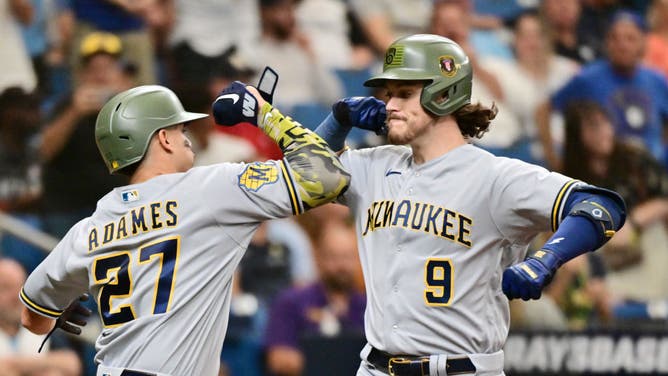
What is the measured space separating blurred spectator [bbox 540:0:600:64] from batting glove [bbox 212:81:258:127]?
568 cm

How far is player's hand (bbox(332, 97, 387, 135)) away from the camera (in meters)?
4.16

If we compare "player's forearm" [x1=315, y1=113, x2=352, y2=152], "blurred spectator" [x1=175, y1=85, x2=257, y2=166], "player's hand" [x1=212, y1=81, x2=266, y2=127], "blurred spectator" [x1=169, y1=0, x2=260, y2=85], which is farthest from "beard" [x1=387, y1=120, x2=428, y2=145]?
"blurred spectator" [x1=169, y1=0, x2=260, y2=85]

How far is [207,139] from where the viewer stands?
751 centimetres

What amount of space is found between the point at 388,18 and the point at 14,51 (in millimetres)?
2873

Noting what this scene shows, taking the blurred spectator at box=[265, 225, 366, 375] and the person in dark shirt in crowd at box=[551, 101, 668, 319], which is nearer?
the blurred spectator at box=[265, 225, 366, 375]

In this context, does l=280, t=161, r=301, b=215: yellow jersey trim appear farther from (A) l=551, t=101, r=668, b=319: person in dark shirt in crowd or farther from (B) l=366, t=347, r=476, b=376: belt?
(A) l=551, t=101, r=668, b=319: person in dark shirt in crowd

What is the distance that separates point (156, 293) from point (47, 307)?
27.6 inches

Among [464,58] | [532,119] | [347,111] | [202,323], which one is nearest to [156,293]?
[202,323]

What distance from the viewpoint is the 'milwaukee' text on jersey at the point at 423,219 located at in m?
3.81

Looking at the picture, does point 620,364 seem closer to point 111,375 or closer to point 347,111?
point 347,111

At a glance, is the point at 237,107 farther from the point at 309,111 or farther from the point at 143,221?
the point at 309,111

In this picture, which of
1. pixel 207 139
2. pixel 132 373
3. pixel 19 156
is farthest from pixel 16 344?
pixel 132 373

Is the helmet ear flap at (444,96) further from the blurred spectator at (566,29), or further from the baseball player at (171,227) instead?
the blurred spectator at (566,29)

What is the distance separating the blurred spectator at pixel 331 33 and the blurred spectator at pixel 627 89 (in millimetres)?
1857
